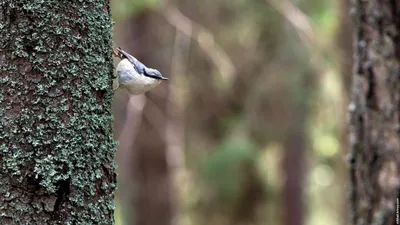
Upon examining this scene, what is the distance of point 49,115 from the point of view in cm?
169

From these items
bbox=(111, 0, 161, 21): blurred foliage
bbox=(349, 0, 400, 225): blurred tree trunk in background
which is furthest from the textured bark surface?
bbox=(111, 0, 161, 21): blurred foliage

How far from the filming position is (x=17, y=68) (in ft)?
5.56

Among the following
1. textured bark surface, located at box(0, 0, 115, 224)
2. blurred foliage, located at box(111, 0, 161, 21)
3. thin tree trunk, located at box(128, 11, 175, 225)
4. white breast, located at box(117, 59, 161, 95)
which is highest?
blurred foliage, located at box(111, 0, 161, 21)

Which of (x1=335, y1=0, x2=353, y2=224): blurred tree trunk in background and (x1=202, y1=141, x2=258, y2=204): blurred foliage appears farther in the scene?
(x1=202, y1=141, x2=258, y2=204): blurred foliage

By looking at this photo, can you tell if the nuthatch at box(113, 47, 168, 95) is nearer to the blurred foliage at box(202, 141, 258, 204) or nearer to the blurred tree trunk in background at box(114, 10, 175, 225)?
the blurred tree trunk in background at box(114, 10, 175, 225)

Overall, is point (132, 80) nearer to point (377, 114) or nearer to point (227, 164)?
point (377, 114)

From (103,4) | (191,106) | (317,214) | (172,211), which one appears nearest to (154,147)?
(172,211)

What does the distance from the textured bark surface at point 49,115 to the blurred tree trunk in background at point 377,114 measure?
6.61 feet

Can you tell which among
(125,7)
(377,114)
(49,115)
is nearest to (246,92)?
(125,7)

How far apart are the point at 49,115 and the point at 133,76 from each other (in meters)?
0.90

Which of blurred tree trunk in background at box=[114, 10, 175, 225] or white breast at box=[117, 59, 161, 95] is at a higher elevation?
blurred tree trunk in background at box=[114, 10, 175, 225]

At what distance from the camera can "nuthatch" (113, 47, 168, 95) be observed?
254cm

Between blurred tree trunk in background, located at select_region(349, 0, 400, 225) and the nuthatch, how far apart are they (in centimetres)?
144

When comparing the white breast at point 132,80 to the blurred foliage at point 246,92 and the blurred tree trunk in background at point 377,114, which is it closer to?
the blurred tree trunk in background at point 377,114
